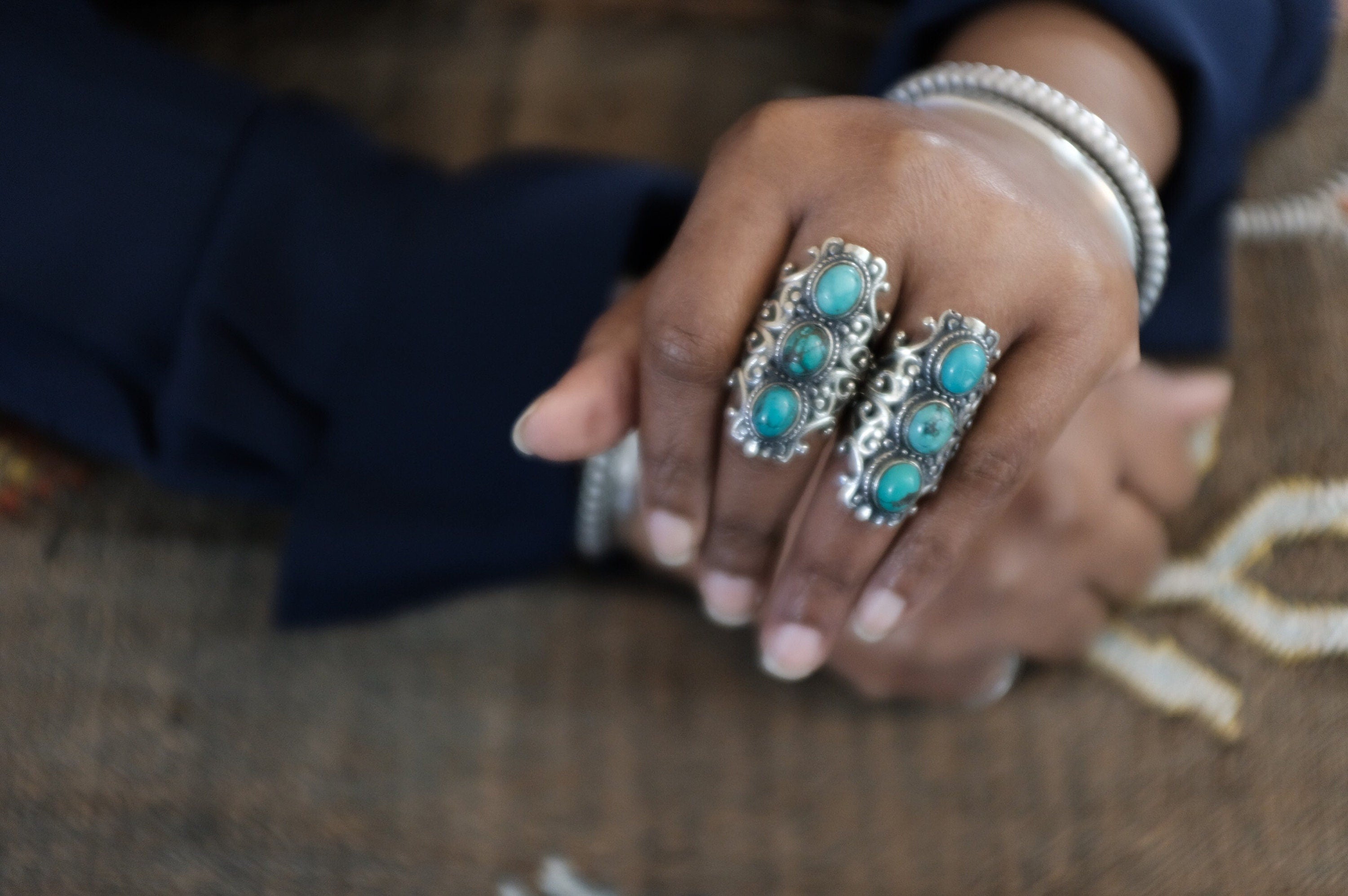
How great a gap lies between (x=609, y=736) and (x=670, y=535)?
149mm

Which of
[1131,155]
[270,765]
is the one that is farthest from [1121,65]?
[270,765]

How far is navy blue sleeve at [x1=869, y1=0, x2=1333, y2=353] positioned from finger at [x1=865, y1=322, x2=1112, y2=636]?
9.3 inches

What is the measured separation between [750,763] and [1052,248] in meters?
0.33

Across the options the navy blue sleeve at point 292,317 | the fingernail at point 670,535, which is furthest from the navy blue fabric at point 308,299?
the fingernail at point 670,535

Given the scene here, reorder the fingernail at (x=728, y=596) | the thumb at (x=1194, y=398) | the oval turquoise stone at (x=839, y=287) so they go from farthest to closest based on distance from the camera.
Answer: the thumb at (x=1194, y=398) < the fingernail at (x=728, y=596) < the oval turquoise stone at (x=839, y=287)

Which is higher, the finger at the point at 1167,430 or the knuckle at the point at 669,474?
the knuckle at the point at 669,474

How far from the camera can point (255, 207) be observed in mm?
652

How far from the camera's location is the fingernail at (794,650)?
0.53 meters

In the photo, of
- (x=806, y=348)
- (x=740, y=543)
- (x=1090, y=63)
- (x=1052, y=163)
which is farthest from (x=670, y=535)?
(x=1090, y=63)

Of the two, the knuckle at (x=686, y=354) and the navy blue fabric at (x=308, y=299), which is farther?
the navy blue fabric at (x=308, y=299)

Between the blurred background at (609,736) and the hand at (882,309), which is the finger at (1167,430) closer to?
the blurred background at (609,736)

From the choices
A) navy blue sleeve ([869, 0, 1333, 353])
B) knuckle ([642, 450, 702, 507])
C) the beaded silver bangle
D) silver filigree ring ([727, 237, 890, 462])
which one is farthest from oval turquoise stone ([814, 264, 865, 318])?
navy blue sleeve ([869, 0, 1333, 353])

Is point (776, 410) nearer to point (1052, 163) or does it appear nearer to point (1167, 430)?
point (1052, 163)

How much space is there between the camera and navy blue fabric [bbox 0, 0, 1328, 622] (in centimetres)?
63
